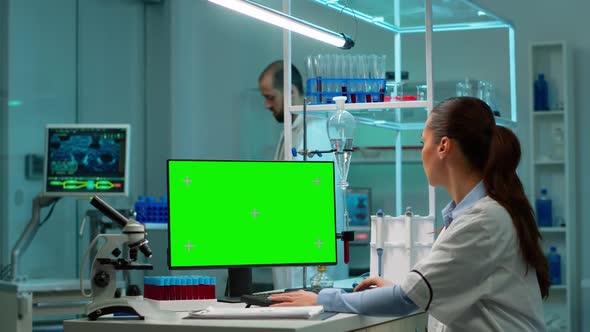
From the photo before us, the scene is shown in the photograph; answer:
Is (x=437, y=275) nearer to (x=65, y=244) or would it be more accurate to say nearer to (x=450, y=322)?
(x=450, y=322)

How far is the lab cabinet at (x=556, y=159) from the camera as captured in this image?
6.40m

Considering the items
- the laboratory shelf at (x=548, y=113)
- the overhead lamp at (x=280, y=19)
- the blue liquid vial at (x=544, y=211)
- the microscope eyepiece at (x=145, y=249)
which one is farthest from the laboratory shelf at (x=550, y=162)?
the microscope eyepiece at (x=145, y=249)

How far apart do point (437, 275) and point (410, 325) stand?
822 mm

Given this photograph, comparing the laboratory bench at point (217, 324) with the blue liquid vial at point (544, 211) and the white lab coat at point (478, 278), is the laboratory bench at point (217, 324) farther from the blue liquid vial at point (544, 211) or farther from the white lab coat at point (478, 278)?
the blue liquid vial at point (544, 211)

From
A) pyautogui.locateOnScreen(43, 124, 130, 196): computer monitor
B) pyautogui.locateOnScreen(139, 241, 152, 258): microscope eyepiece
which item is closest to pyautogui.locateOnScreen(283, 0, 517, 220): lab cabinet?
pyautogui.locateOnScreen(139, 241, 152, 258): microscope eyepiece

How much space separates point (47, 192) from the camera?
16.6ft

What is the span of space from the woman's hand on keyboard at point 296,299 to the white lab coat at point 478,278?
35cm

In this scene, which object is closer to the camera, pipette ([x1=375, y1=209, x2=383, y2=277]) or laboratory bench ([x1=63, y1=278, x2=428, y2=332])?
laboratory bench ([x1=63, y1=278, x2=428, y2=332])

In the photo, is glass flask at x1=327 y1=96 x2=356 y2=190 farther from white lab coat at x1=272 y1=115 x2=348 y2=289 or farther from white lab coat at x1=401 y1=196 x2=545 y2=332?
white lab coat at x1=401 y1=196 x2=545 y2=332

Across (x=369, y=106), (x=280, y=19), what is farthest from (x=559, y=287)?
(x=280, y=19)

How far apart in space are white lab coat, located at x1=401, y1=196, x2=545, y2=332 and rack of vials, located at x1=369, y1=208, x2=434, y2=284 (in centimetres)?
105

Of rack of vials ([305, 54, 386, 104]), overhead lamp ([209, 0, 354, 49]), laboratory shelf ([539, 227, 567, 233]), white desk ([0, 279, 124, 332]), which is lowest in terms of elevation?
white desk ([0, 279, 124, 332])

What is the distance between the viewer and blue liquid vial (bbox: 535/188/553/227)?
256 inches

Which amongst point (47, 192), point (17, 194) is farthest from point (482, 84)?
point (17, 194)
